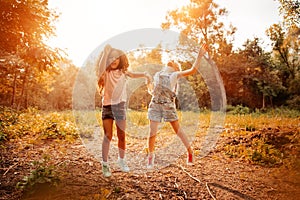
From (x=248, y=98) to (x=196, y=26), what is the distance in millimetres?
9298

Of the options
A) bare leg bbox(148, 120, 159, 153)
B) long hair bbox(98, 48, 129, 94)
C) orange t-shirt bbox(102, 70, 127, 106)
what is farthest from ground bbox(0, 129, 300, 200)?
long hair bbox(98, 48, 129, 94)

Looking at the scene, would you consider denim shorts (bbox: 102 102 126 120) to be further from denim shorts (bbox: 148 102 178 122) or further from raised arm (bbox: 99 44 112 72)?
denim shorts (bbox: 148 102 178 122)

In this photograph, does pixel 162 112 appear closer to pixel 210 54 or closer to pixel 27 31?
pixel 27 31

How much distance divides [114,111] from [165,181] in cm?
111

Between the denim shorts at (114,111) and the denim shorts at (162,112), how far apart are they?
27.5 inches

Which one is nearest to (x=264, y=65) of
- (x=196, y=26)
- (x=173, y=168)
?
(x=196, y=26)

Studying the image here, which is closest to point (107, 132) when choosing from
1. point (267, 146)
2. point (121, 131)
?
point (121, 131)

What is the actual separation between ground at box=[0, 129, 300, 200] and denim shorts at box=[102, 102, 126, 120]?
31.3 inches

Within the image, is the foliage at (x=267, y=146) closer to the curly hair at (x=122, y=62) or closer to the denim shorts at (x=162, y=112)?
the denim shorts at (x=162, y=112)

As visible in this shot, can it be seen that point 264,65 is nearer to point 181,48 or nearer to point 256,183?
point 181,48

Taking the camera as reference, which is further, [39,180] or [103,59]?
[103,59]

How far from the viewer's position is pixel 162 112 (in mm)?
4078

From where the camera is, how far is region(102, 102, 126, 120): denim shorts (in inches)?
134

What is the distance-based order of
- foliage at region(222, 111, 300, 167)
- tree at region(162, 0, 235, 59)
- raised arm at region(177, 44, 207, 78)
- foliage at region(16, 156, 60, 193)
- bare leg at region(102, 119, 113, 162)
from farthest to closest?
tree at region(162, 0, 235, 59)
foliage at region(222, 111, 300, 167)
raised arm at region(177, 44, 207, 78)
bare leg at region(102, 119, 113, 162)
foliage at region(16, 156, 60, 193)
